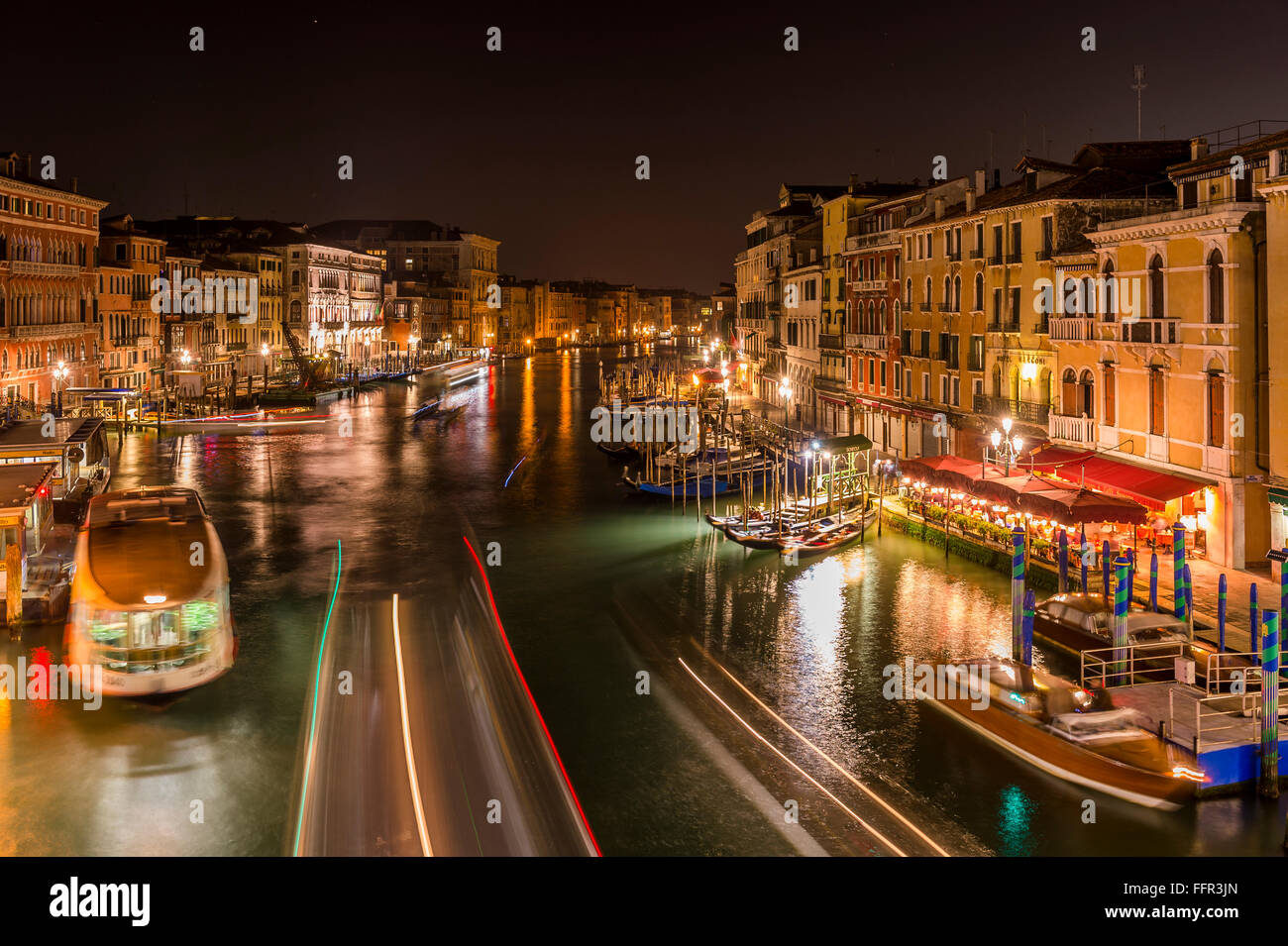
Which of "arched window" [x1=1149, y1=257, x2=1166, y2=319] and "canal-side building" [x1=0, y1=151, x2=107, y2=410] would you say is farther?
"canal-side building" [x1=0, y1=151, x2=107, y2=410]

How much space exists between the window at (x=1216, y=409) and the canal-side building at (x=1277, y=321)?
942mm

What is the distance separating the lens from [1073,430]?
24859 mm

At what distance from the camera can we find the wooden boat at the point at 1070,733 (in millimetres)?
11969

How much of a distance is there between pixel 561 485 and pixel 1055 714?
23.1 metres

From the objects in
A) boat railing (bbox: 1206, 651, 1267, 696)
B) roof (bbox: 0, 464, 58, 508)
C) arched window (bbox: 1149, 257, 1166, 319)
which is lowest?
boat railing (bbox: 1206, 651, 1267, 696)

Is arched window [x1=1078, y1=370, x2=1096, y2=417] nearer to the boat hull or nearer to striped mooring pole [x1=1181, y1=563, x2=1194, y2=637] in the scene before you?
striped mooring pole [x1=1181, y1=563, x2=1194, y2=637]

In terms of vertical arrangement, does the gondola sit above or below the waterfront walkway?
above

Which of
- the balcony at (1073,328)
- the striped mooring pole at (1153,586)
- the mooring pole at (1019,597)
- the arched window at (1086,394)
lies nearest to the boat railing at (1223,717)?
the mooring pole at (1019,597)

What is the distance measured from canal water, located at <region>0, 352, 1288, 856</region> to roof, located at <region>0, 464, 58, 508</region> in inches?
87.4

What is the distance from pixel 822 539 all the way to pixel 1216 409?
28.5 ft

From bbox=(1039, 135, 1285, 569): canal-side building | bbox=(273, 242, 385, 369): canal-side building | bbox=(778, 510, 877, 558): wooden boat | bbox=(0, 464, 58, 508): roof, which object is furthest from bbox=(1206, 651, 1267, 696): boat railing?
bbox=(273, 242, 385, 369): canal-side building

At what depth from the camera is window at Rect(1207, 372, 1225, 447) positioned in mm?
19828
